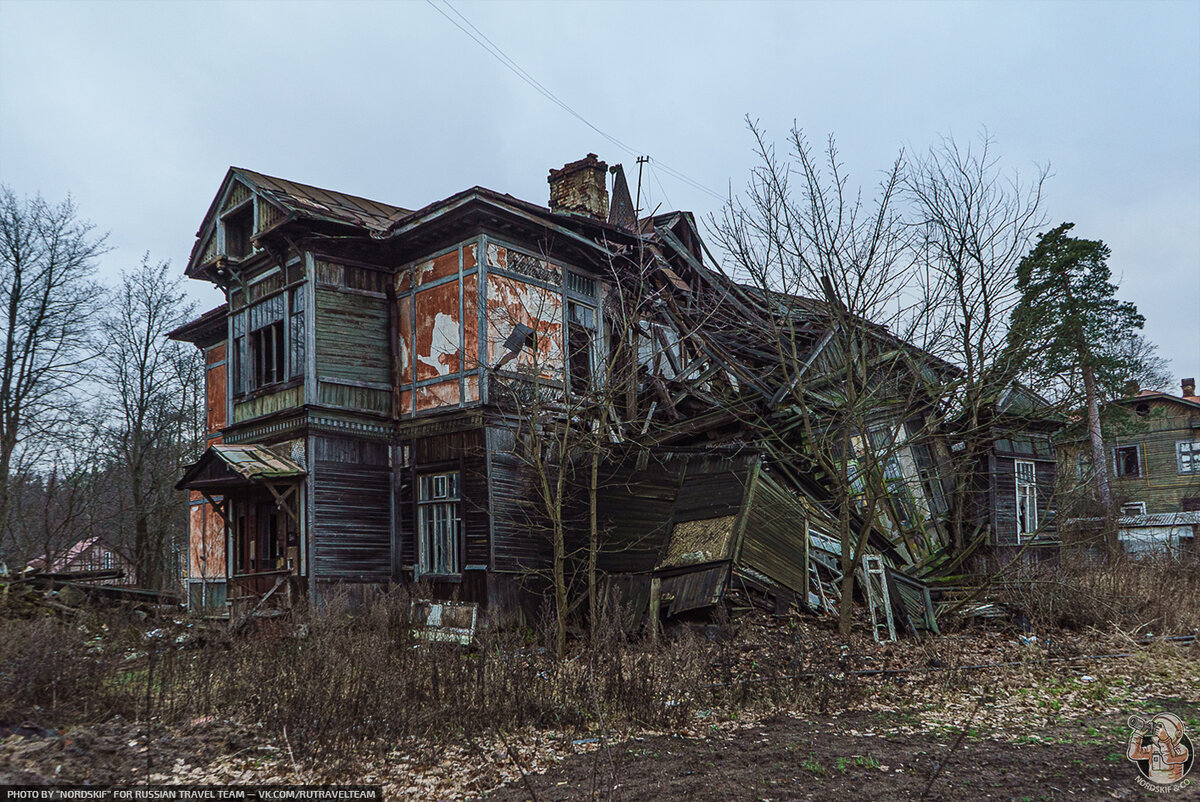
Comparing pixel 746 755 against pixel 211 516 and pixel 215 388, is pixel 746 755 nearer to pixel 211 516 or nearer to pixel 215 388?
pixel 211 516

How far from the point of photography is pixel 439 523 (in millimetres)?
15227

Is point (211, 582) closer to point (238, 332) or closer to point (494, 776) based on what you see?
point (238, 332)

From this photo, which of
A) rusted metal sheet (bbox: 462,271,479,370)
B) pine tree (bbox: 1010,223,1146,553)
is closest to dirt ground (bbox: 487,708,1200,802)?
rusted metal sheet (bbox: 462,271,479,370)

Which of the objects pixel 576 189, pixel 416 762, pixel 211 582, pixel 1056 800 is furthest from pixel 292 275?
pixel 1056 800

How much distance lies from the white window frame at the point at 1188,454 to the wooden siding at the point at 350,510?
116 ft

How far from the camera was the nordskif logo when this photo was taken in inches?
238

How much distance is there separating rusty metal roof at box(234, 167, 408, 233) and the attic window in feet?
3.30

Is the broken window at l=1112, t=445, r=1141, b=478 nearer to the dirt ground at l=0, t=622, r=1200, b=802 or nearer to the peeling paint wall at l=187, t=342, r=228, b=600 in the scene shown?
the dirt ground at l=0, t=622, r=1200, b=802

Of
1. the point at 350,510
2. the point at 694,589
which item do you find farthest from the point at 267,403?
the point at 694,589

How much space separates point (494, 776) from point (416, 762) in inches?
28.5

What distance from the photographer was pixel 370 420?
15805 mm

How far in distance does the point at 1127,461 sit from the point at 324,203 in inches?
1482

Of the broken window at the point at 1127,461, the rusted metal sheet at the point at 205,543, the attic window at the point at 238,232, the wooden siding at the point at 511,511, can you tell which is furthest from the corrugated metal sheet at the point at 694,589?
the broken window at the point at 1127,461

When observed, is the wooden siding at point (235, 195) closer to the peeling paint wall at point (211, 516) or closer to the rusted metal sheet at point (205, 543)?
the peeling paint wall at point (211, 516)
